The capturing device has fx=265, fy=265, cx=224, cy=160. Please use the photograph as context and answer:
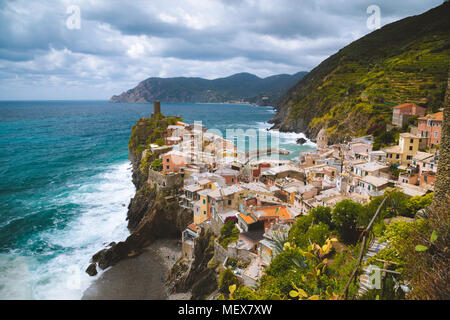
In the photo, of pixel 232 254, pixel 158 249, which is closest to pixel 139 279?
pixel 158 249

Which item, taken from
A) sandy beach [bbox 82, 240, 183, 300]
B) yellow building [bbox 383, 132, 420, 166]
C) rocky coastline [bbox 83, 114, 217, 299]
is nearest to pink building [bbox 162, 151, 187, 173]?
rocky coastline [bbox 83, 114, 217, 299]

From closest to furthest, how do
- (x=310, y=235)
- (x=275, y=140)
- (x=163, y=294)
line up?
(x=310, y=235) → (x=163, y=294) → (x=275, y=140)

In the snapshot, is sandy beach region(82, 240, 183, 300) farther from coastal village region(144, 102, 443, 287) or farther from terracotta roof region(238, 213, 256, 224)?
terracotta roof region(238, 213, 256, 224)

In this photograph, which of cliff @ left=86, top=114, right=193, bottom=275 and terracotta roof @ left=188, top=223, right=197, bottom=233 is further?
terracotta roof @ left=188, top=223, right=197, bottom=233

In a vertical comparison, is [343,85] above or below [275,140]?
above

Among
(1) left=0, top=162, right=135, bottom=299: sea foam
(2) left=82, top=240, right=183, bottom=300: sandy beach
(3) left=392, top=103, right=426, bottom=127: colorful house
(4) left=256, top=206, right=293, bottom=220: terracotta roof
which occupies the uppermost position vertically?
(3) left=392, top=103, right=426, bottom=127: colorful house
